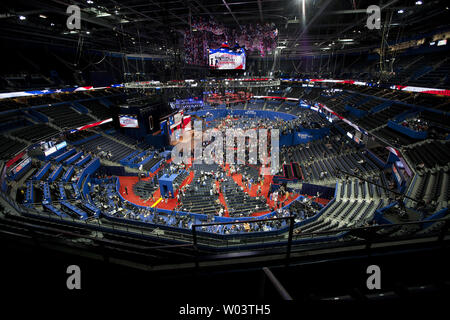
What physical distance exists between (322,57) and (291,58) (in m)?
5.77

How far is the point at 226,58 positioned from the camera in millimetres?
15805

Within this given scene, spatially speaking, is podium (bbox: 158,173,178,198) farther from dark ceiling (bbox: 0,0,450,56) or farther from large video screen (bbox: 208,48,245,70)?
large video screen (bbox: 208,48,245,70)

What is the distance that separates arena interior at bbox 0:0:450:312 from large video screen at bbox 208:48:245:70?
0.11 m

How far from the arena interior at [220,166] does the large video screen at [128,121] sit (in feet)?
0.43

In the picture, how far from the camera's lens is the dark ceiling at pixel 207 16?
34.3ft

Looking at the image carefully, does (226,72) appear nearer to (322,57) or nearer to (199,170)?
(199,170)

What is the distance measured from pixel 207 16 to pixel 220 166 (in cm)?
1260

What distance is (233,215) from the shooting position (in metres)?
13.0

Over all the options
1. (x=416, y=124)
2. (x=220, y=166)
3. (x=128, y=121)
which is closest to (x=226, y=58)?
(x=220, y=166)

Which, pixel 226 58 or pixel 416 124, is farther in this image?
pixel 226 58

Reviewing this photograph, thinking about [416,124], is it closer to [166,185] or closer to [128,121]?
[166,185]

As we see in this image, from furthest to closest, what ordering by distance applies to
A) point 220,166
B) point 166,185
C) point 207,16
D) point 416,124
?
1. point 220,166
2. point 166,185
3. point 416,124
4. point 207,16

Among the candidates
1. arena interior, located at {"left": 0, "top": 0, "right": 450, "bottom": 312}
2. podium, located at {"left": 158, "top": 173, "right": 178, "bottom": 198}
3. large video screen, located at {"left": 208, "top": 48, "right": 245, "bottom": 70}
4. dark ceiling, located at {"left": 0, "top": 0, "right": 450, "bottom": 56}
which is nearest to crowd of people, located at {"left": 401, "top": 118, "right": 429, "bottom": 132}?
arena interior, located at {"left": 0, "top": 0, "right": 450, "bottom": 312}
